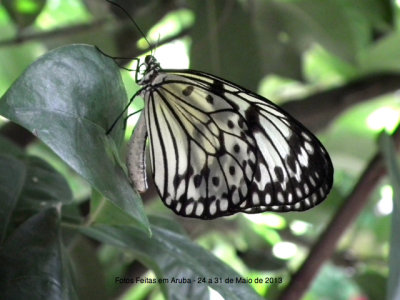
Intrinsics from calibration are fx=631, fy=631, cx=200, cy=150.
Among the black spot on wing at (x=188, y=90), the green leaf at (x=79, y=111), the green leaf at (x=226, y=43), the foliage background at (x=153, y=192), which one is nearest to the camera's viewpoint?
the green leaf at (x=79, y=111)

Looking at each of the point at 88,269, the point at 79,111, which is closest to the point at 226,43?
the point at 88,269

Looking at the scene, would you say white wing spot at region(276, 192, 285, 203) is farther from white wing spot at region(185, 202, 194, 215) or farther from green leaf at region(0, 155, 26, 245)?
green leaf at region(0, 155, 26, 245)

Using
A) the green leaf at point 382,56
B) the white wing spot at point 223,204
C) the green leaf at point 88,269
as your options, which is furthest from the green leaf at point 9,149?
the green leaf at point 382,56

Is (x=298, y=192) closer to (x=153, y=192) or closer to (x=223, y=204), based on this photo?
(x=223, y=204)

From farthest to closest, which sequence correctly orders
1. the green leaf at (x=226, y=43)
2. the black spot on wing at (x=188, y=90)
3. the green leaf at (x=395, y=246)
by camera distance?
the green leaf at (x=226, y=43) → the black spot on wing at (x=188, y=90) → the green leaf at (x=395, y=246)

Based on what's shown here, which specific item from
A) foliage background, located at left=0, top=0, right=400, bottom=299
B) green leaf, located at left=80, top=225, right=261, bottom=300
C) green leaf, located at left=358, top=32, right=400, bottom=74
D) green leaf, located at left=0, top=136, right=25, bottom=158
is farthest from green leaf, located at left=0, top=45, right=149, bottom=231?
green leaf, located at left=358, top=32, right=400, bottom=74

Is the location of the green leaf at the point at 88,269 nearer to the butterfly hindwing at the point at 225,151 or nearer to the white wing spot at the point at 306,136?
the butterfly hindwing at the point at 225,151
